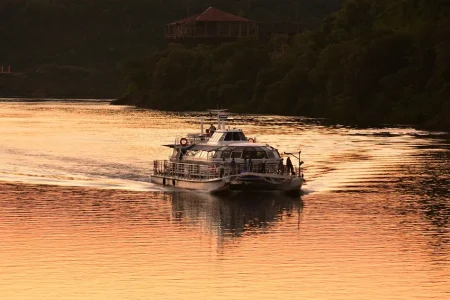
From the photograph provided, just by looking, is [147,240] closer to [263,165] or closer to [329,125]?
[263,165]

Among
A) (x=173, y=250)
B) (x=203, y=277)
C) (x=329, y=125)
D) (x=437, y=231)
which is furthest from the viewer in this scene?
(x=329, y=125)

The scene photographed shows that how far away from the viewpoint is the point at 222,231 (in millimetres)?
63031

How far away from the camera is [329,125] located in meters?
160

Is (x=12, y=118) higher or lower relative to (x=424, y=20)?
lower

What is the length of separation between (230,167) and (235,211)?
6.93 metres

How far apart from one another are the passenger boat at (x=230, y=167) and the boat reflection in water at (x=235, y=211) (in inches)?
27.9

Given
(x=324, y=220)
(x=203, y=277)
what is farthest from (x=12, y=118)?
(x=203, y=277)

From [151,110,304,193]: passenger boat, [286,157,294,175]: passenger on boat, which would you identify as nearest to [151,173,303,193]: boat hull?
[151,110,304,193]: passenger boat

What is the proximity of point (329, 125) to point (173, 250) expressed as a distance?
10507 cm

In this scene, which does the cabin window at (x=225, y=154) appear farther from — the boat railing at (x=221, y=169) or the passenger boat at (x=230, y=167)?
the boat railing at (x=221, y=169)

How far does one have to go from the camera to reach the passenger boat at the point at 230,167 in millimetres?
76312

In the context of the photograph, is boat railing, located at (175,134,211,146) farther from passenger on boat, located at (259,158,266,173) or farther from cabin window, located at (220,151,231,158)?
passenger on boat, located at (259,158,266,173)

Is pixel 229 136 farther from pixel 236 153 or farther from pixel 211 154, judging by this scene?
pixel 236 153

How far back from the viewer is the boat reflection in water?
6450 cm
